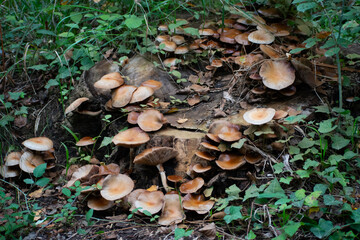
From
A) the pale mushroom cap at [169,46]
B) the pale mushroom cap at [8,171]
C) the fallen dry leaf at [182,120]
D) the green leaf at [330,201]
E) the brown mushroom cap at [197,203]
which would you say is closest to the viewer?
the green leaf at [330,201]

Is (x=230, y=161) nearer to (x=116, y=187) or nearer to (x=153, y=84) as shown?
(x=116, y=187)

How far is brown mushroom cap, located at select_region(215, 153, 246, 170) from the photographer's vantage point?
9.89ft

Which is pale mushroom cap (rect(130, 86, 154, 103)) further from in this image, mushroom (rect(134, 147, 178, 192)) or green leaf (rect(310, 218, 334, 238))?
green leaf (rect(310, 218, 334, 238))

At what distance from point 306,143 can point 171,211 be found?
4.70 ft

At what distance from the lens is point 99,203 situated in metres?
3.26

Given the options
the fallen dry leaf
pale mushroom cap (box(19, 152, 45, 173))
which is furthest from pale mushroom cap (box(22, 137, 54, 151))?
the fallen dry leaf

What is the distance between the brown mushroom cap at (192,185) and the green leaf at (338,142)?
1.29 m

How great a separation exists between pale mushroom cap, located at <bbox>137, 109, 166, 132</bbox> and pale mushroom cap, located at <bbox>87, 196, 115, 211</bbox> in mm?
834

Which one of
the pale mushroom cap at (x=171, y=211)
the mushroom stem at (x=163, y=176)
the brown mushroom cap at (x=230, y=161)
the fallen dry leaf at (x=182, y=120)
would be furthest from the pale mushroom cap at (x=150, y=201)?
the fallen dry leaf at (x=182, y=120)

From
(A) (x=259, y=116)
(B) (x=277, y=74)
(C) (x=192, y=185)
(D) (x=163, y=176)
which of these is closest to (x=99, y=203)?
(D) (x=163, y=176)

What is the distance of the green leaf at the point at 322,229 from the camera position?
236cm

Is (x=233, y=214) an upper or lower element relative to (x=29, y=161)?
upper

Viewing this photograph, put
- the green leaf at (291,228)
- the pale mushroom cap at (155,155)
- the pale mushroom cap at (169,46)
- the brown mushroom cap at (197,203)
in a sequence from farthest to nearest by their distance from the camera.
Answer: the pale mushroom cap at (169,46), the pale mushroom cap at (155,155), the brown mushroom cap at (197,203), the green leaf at (291,228)

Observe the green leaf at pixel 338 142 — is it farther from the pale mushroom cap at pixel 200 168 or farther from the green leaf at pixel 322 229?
the pale mushroom cap at pixel 200 168
